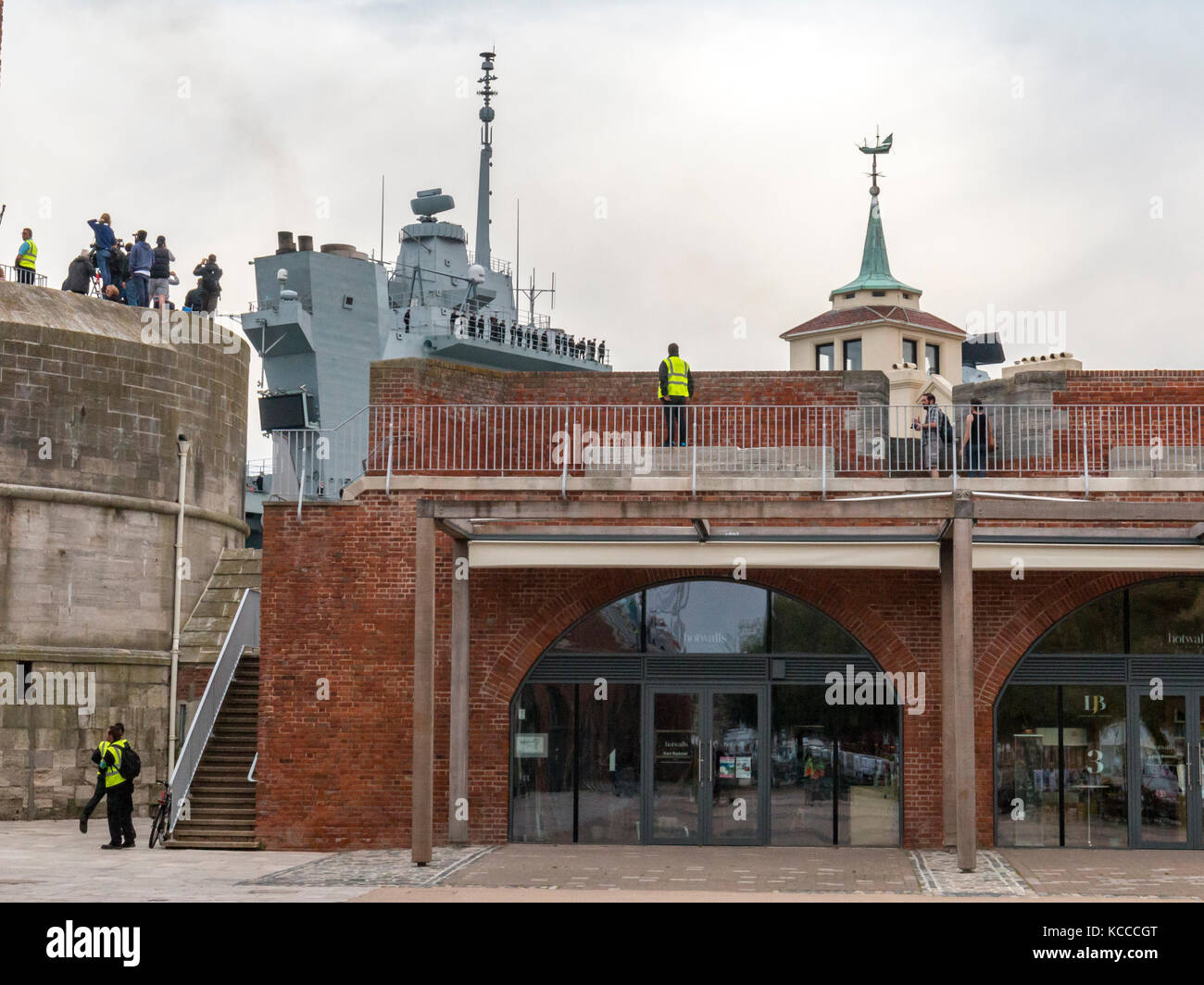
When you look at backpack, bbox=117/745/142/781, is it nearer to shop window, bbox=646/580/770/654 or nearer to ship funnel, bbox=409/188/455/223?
shop window, bbox=646/580/770/654

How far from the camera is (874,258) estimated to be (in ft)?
247

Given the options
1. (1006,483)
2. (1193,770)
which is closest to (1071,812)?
(1193,770)

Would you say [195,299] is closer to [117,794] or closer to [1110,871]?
[117,794]

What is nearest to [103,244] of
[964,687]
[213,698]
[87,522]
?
[87,522]

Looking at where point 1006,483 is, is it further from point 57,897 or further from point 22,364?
point 22,364

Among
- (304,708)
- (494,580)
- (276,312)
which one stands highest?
(276,312)

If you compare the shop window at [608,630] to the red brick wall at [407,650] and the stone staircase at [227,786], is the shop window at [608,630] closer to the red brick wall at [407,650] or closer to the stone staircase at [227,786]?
the red brick wall at [407,650]

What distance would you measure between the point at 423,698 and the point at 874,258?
195ft

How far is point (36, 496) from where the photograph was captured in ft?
88.4

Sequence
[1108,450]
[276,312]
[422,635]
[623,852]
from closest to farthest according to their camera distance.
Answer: [422,635], [623,852], [1108,450], [276,312]

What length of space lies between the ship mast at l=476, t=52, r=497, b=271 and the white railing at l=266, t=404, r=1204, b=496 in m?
40.4

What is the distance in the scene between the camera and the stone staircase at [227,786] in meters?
21.4

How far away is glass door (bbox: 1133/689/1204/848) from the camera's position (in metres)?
20.8
